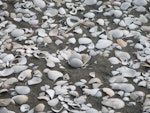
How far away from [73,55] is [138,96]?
0.97 feet

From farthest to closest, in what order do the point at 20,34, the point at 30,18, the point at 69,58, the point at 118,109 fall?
the point at 30,18
the point at 20,34
the point at 69,58
the point at 118,109

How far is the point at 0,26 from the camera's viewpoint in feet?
5.34

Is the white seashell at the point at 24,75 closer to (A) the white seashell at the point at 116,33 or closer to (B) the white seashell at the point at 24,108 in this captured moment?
(B) the white seashell at the point at 24,108

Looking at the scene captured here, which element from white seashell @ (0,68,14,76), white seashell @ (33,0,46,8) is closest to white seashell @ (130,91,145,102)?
white seashell @ (0,68,14,76)

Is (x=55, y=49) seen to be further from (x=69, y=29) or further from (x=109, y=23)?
(x=109, y=23)

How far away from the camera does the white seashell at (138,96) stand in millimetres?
1318

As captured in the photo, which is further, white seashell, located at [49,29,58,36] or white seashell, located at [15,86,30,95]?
white seashell, located at [49,29,58,36]

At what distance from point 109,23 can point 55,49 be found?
30 centimetres

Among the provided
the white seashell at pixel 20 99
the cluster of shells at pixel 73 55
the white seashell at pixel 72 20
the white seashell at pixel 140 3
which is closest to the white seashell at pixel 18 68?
the cluster of shells at pixel 73 55

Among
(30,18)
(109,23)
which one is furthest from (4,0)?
(109,23)

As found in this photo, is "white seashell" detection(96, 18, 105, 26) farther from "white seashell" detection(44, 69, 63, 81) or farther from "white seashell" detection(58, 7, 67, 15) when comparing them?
"white seashell" detection(44, 69, 63, 81)

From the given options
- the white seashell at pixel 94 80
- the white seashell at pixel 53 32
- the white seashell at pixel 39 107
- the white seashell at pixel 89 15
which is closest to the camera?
the white seashell at pixel 39 107


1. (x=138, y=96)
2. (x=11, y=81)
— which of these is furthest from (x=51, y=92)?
(x=138, y=96)

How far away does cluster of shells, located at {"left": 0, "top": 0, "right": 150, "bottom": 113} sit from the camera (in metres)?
1.30
